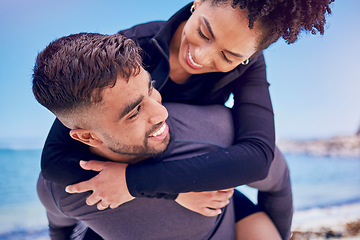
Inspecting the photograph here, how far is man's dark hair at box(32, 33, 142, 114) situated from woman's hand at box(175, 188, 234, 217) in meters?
0.47

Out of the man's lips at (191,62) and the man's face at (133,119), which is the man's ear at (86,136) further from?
the man's lips at (191,62)

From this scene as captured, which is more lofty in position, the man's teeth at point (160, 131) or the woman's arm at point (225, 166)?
the man's teeth at point (160, 131)

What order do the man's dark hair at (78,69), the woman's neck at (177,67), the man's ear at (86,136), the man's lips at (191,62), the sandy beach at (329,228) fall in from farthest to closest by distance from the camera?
the sandy beach at (329,228), the woman's neck at (177,67), the man's lips at (191,62), the man's ear at (86,136), the man's dark hair at (78,69)

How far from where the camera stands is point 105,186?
1132 millimetres

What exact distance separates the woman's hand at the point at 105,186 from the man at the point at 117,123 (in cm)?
4

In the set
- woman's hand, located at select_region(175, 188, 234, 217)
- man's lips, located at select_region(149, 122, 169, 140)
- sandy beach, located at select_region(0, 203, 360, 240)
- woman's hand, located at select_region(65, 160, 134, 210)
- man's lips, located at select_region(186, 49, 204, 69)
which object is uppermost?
man's lips, located at select_region(186, 49, 204, 69)

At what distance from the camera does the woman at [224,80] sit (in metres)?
1.12

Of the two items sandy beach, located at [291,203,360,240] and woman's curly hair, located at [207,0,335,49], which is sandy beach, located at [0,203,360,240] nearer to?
sandy beach, located at [291,203,360,240]

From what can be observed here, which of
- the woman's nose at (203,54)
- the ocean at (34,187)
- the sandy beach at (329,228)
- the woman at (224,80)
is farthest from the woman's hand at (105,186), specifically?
the ocean at (34,187)

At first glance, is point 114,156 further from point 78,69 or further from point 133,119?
point 78,69

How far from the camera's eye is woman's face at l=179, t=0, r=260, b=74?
1187mm

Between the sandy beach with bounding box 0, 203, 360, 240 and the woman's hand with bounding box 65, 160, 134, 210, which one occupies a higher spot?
the woman's hand with bounding box 65, 160, 134, 210

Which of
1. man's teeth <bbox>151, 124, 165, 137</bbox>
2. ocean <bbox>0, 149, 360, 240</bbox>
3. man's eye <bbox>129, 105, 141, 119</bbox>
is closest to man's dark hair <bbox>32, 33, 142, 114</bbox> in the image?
man's eye <bbox>129, 105, 141, 119</bbox>

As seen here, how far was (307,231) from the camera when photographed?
271 centimetres
